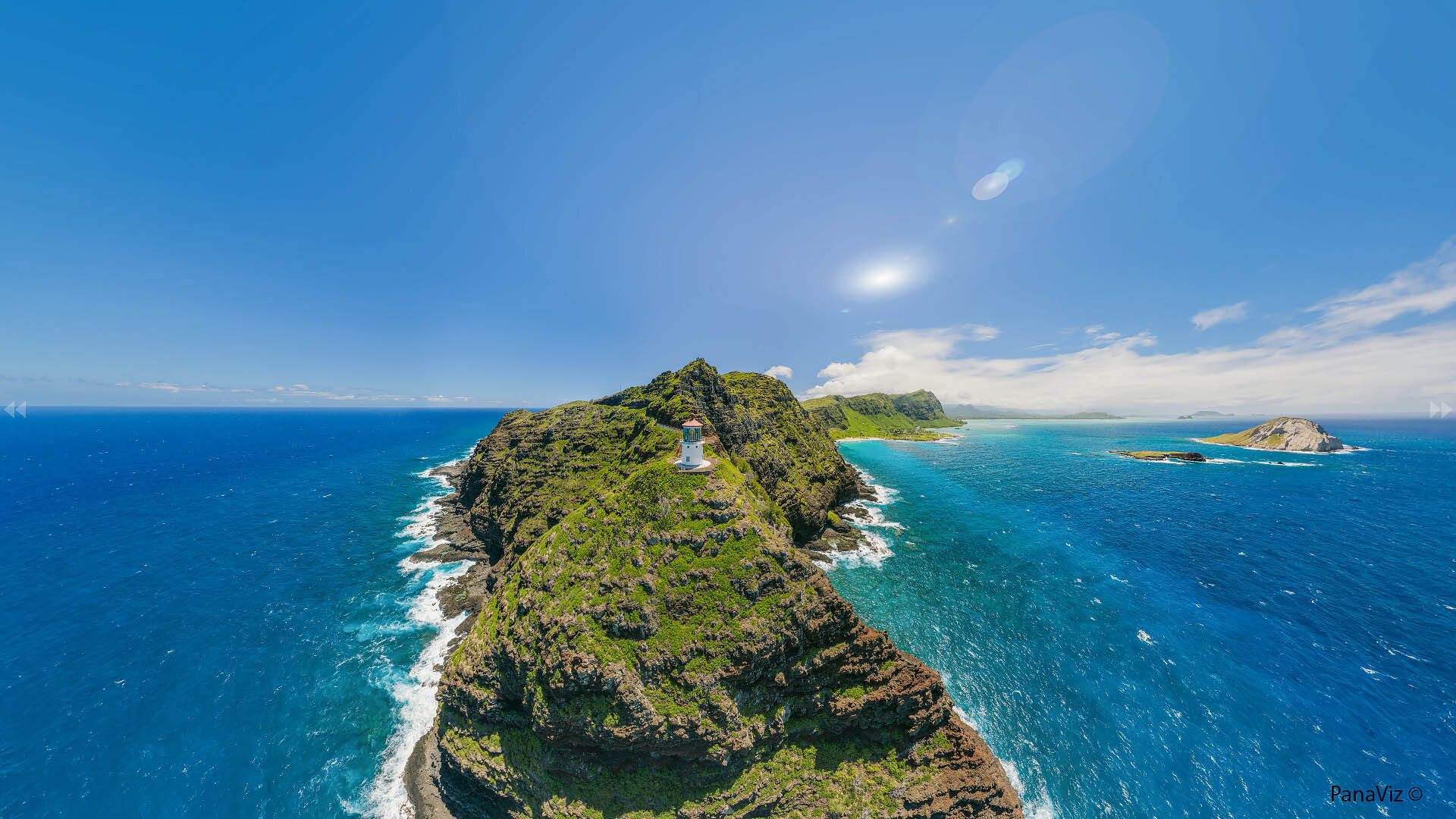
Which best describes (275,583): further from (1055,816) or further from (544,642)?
(1055,816)

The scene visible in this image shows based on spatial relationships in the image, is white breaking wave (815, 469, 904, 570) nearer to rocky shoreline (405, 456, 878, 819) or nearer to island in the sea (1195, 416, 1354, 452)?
rocky shoreline (405, 456, 878, 819)

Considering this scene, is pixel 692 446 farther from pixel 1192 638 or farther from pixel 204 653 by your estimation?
pixel 1192 638

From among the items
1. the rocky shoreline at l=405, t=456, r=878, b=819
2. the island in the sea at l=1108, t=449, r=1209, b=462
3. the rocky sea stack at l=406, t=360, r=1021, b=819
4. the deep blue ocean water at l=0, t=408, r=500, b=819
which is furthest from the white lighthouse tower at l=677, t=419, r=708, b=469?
the island in the sea at l=1108, t=449, r=1209, b=462

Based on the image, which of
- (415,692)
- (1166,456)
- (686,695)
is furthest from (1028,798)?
(1166,456)

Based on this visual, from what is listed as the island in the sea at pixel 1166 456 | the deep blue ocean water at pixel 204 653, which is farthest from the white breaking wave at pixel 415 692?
the island in the sea at pixel 1166 456

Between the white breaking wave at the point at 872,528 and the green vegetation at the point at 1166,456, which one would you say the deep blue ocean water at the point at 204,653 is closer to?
the white breaking wave at the point at 872,528

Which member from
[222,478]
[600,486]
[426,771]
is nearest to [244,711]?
[426,771]
